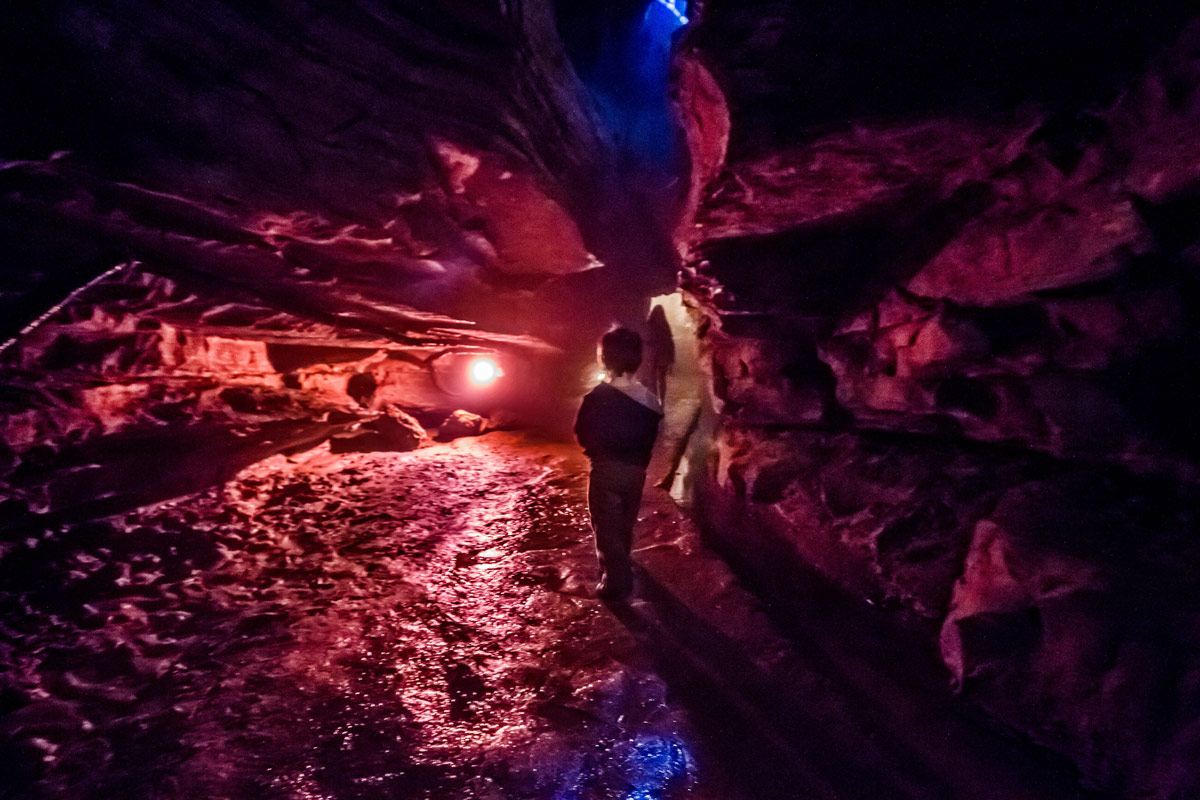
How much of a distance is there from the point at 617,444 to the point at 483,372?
335 inches

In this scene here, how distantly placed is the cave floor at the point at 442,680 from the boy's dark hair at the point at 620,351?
175 cm

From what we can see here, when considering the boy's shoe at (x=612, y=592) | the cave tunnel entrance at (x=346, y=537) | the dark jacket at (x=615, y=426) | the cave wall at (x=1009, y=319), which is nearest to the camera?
the cave wall at (x=1009, y=319)

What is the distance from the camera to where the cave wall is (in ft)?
7.62

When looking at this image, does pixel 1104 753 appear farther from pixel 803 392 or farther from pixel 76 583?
pixel 76 583

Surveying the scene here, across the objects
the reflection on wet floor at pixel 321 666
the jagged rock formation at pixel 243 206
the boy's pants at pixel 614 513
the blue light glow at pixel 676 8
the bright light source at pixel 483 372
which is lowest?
the reflection on wet floor at pixel 321 666

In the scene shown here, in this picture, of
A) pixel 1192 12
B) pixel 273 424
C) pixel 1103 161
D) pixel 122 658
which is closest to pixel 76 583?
pixel 122 658

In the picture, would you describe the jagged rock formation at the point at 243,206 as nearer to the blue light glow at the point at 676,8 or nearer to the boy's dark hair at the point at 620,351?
the boy's dark hair at the point at 620,351

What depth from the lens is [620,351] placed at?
12.2 feet

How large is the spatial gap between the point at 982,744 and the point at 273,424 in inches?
318

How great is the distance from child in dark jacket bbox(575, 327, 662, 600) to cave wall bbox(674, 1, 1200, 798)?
1363mm

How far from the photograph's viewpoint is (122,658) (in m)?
3.16

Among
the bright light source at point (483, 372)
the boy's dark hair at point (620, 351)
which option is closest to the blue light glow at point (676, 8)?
the bright light source at point (483, 372)

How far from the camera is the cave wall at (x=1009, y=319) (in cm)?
232

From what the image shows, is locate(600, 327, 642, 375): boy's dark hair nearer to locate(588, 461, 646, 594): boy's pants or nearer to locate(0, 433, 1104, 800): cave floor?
locate(588, 461, 646, 594): boy's pants
